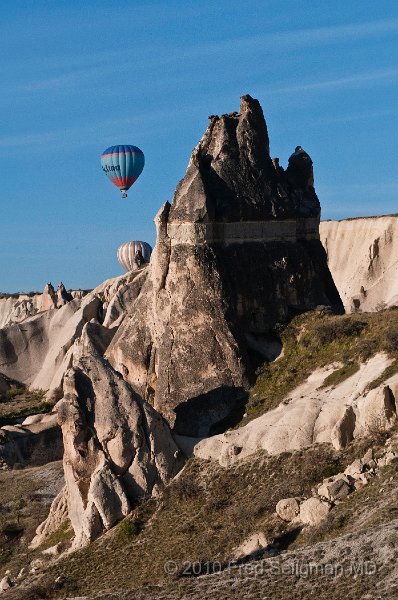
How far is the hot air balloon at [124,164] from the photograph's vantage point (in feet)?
249

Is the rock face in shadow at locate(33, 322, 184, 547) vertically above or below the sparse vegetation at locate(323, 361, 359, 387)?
below

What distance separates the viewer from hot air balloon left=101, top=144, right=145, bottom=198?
7600 cm

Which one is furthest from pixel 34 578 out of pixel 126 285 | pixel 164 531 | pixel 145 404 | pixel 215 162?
pixel 126 285

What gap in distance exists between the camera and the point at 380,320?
1283 inches

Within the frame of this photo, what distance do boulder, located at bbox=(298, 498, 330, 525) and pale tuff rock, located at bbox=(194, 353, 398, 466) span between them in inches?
80.2

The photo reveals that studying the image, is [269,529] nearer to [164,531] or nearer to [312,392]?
[164,531]

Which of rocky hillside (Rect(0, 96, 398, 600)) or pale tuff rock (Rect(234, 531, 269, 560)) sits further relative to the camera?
rocky hillside (Rect(0, 96, 398, 600))

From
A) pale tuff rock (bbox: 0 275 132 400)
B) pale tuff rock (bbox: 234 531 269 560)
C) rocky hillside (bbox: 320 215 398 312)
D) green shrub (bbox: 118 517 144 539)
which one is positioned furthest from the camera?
rocky hillside (bbox: 320 215 398 312)

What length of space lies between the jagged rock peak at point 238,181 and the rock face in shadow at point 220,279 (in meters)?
0.02

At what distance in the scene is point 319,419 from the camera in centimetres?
2858

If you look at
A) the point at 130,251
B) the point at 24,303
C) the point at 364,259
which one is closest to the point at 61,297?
the point at 130,251

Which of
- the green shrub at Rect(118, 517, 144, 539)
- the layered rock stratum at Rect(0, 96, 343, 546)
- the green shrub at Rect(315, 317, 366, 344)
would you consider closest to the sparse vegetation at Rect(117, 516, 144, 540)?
the green shrub at Rect(118, 517, 144, 539)

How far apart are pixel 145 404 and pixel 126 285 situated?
26.6 metres

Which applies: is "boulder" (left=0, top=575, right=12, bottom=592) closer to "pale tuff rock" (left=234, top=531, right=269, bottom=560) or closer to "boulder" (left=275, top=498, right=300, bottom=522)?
"pale tuff rock" (left=234, top=531, right=269, bottom=560)
